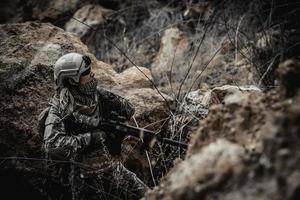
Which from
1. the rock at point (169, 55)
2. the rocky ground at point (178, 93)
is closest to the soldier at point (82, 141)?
the rocky ground at point (178, 93)

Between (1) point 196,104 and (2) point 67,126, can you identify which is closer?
(2) point 67,126

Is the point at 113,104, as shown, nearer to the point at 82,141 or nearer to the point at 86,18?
the point at 82,141

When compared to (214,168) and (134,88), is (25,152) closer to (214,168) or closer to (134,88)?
(134,88)

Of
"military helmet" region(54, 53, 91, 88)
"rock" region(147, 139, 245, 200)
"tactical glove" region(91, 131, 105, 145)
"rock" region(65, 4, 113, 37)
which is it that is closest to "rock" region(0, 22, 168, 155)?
"military helmet" region(54, 53, 91, 88)

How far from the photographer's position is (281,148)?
57.8 inches

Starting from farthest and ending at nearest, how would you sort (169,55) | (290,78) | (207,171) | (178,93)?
(169,55), (178,93), (290,78), (207,171)

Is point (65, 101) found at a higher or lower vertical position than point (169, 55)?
higher

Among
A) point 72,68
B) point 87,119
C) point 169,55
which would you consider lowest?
point 169,55

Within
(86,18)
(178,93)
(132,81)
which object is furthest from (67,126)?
(86,18)

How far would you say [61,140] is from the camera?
296cm

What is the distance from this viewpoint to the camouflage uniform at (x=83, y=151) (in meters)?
2.99

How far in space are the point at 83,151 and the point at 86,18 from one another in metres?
Result: 4.20

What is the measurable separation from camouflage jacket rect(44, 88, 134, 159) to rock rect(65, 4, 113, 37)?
12.1 ft

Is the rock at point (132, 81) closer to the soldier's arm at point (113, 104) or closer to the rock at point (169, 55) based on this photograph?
the soldier's arm at point (113, 104)
